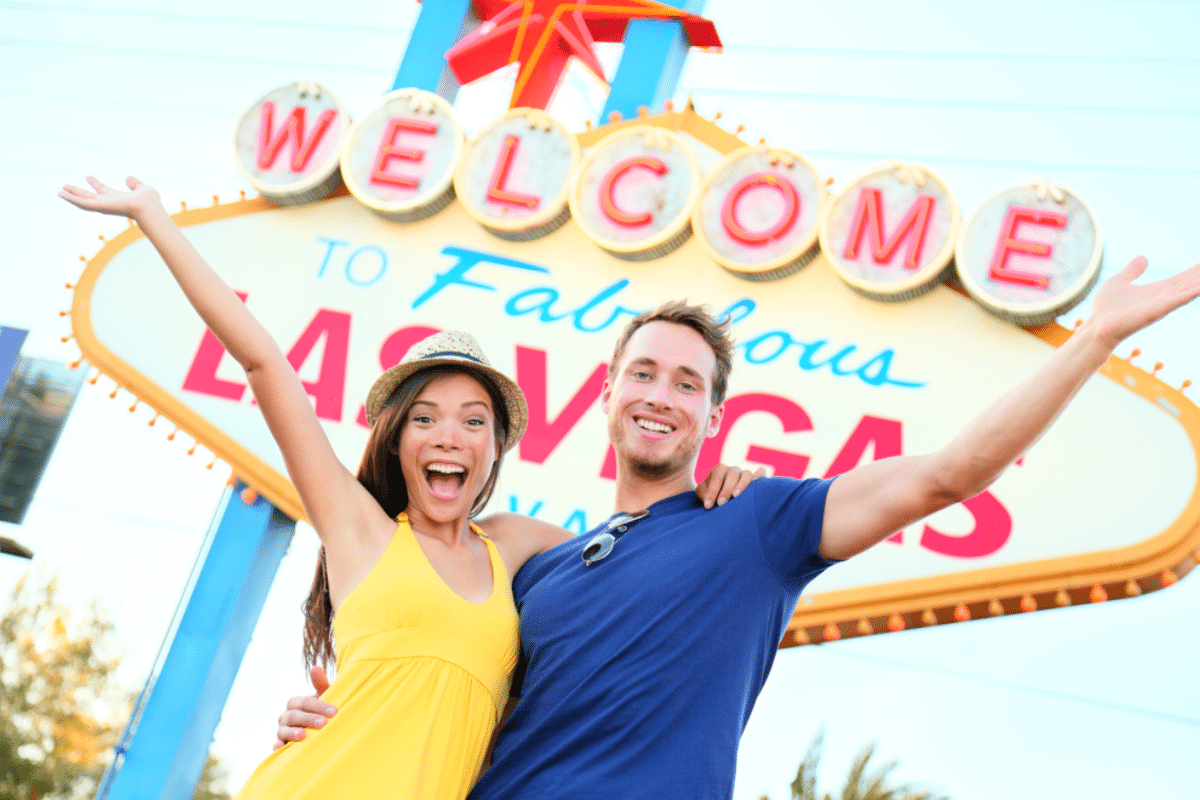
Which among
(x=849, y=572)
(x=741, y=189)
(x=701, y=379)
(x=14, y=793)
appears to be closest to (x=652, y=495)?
(x=701, y=379)

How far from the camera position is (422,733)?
2.45 m

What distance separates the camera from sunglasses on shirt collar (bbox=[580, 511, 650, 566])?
8.79ft

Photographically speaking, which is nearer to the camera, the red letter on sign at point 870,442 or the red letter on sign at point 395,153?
the red letter on sign at point 870,442

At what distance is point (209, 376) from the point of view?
741 centimetres

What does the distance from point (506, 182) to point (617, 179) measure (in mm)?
821

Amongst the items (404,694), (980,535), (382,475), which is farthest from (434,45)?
(404,694)

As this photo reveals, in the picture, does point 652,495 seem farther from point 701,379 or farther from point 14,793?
point 14,793

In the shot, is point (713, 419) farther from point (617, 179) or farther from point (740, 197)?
point (617, 179)

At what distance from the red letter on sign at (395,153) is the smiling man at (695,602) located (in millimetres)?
5473

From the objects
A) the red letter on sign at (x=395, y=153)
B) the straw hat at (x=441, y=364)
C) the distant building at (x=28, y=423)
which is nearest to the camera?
the straw hat at (x=441, y=364)

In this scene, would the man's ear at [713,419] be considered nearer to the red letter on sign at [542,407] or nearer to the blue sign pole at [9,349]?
the red letter on sign at [542,407]

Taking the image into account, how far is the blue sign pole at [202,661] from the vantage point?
6.59 metres

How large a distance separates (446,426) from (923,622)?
3800 millimetres

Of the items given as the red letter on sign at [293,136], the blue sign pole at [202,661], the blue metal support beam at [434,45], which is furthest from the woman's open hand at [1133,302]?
the blue metal support beam at [434,45]
